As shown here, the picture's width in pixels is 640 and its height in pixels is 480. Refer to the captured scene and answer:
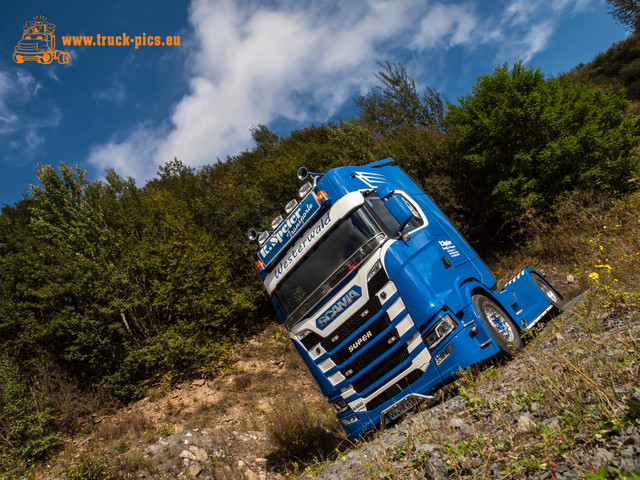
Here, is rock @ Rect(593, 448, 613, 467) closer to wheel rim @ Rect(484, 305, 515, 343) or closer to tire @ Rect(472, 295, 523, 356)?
tire @ Rect(472, 295, 523, 356)

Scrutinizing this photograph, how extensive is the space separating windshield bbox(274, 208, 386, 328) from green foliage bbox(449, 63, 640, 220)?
11319 millimetres

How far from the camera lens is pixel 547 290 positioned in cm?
749

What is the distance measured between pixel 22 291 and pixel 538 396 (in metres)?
19.4

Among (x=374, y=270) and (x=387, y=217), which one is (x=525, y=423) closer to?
(x=374, y=270)

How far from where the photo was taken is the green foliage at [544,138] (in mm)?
13016

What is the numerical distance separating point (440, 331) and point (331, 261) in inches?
72.0

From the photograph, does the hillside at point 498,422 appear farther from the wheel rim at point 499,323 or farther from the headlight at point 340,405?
the headlight at point 340,405

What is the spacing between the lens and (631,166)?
12984 mm

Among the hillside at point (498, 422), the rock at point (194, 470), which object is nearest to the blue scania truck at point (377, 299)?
the hillside at point (498, 422)

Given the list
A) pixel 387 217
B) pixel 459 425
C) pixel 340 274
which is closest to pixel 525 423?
pixel 459 425

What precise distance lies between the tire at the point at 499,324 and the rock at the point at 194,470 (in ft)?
20.7

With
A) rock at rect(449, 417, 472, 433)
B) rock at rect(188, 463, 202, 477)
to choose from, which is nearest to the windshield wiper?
rock at rect(449, 417, 472, 433)

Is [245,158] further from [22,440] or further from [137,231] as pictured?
[22,440]

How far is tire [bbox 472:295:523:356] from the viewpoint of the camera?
4.69 metres
